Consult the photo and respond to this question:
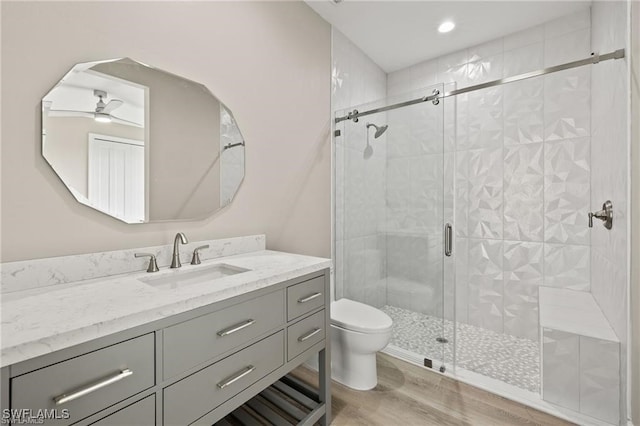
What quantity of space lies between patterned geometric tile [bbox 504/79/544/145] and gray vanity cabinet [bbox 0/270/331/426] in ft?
7.60

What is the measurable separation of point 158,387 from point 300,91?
202cm

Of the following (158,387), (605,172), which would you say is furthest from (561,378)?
(158,387)

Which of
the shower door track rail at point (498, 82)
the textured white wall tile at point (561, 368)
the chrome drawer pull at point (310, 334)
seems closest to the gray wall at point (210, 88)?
the shower door track rail at point (498, 82)

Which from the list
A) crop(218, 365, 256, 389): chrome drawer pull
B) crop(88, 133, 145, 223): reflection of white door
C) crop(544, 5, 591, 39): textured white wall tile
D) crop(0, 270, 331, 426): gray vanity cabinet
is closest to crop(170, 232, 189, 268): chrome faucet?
crop(88, 133, 145, 223): reflection of white door

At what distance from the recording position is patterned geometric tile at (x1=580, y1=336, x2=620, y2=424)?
1.52 meters

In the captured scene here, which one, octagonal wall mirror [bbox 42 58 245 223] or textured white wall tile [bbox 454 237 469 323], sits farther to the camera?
textured white wall tile [bbox 454 237 469 323]

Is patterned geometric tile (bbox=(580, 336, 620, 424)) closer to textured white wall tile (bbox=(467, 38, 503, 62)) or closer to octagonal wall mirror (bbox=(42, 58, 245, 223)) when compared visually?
octagonal wall mirror (bbox=(42, 58, 245, 223))

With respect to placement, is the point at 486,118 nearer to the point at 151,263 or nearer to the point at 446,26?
the point at 446,26

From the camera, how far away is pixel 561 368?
5.47ft

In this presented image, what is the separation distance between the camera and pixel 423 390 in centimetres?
188

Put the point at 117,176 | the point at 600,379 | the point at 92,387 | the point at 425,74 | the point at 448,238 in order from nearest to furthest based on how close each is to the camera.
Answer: the point at 92,387 < the point at 117,176 < the point at 600,379 < the point at 448,238 < the point at 425,74

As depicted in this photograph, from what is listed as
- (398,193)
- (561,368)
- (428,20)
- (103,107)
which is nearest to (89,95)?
(103,107)

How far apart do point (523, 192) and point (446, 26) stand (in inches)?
61.6

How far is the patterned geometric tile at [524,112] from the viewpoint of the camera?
250cm
